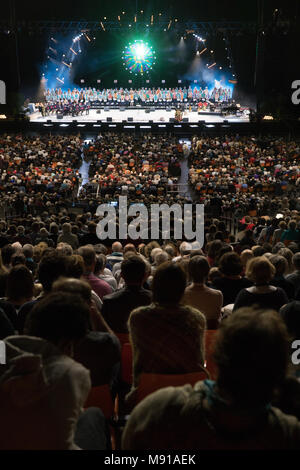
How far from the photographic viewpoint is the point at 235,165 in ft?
62.0

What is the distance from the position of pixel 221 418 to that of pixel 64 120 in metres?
25.4

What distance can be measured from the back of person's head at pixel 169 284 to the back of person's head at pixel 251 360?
43.7 inches

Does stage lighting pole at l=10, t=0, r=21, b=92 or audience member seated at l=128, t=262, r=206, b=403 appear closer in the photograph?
audience member seated at l=128, t=262, r=206, b=403

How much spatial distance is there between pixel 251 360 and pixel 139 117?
25.2m

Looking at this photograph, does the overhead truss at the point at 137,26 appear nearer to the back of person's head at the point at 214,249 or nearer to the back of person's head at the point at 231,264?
the back of person's head at the point at 214,249

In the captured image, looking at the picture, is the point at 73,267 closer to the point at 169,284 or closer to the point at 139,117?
the point at 169,284

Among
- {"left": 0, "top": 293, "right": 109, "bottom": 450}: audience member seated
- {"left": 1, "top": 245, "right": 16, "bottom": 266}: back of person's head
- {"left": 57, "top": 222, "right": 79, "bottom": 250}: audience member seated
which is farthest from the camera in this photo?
{"left": 57, "top": 222, "right": 79, "bottom": 250}: audience member seated

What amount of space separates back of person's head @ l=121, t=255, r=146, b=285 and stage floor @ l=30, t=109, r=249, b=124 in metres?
21.8

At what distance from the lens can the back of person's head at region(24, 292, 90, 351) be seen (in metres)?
1.82

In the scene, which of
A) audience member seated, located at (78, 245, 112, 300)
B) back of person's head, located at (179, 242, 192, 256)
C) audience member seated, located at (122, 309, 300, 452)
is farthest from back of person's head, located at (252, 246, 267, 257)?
Answer: audience member seated, located at (122, 309, 300, 452)

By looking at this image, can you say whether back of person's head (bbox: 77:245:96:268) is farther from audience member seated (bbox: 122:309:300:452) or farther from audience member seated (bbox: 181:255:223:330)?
audience member seated (bbox: 122:309:300:452)

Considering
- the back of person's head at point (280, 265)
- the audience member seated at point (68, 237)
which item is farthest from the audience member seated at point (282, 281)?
the audience member seated at point (68, 237)

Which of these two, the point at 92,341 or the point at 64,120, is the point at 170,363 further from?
the point at 64,120

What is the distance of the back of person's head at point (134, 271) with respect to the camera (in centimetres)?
331
